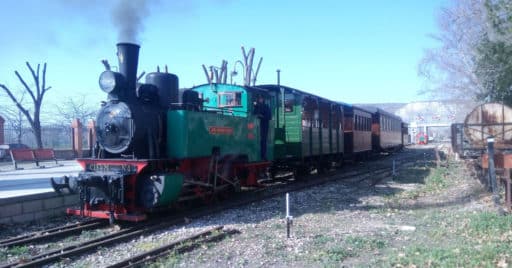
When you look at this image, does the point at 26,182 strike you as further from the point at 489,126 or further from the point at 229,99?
the point at 489,126

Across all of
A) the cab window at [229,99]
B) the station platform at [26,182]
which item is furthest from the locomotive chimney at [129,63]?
the cab window at [229,99]

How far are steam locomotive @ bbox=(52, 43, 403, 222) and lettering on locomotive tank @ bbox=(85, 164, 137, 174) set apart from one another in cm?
2

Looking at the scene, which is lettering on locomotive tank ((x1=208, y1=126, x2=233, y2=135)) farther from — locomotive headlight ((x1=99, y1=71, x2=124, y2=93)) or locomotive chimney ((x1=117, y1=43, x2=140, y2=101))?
locomotive headlight ((x1=99, y1=71, x2=124, y2=93))

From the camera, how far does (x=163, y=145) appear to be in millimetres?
9539

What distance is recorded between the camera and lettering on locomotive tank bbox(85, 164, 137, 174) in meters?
8.66

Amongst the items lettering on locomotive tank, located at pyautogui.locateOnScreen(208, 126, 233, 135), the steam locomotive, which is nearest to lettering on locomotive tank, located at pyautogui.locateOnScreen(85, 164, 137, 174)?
the steam locomotive

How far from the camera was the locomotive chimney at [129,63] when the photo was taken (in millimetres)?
8914

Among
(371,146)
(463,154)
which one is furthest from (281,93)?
(371,146)

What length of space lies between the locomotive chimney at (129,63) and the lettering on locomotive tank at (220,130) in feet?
6.37

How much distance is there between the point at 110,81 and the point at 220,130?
2.87 metres

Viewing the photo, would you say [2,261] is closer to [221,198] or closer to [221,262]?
[221,262]

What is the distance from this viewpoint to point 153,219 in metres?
9.23

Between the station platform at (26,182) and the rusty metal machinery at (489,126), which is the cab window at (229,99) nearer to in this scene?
the station platform at (26,182)

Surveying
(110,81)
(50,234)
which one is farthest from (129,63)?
(50,234)
